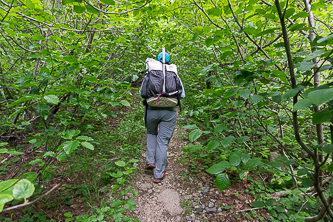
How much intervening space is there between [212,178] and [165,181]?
38.1 inches

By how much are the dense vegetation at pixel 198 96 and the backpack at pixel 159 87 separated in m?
0.37

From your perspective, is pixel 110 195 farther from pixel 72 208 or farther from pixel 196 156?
pixel 196 156

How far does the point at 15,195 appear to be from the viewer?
0.67m

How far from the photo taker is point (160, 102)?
304 centimetres

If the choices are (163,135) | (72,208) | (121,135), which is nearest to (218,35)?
(163,135)

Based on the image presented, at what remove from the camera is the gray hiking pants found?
Result: 10.4ft

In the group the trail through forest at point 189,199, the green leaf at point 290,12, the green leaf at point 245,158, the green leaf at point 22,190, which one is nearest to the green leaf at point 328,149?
the green leaf at point 245,158

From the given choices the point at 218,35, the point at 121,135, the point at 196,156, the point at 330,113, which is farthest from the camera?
the point at 121,135

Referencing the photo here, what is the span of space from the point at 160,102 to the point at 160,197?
5.81 ft

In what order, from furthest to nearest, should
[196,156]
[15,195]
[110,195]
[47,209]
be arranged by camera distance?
[196,156] → [110,195] → [47,209] → [15,195]

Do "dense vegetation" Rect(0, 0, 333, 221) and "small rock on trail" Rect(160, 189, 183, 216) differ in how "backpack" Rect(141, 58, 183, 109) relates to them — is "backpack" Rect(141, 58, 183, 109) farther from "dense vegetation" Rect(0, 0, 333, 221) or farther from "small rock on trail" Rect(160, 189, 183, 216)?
"small rock on trail" Rect(160, 189, 183, 216)

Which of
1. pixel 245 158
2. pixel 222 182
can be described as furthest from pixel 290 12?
pixel 222 182

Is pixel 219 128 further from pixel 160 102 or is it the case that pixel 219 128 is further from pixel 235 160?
pixel 160 102

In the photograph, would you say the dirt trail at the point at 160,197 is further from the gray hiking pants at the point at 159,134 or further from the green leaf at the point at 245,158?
the green leaf at the point at 245,158
